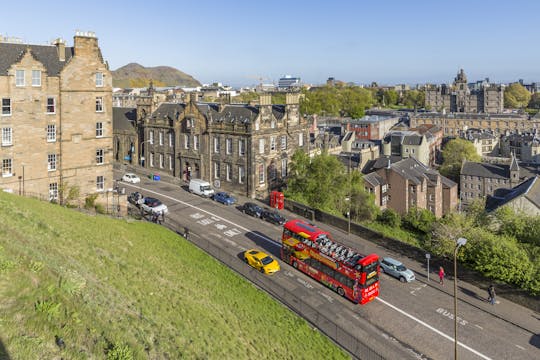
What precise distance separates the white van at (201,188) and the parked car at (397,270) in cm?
2495

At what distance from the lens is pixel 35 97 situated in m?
39.0

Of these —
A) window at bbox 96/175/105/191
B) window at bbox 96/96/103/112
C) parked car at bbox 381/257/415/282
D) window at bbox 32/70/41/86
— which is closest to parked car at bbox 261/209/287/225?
parked car at bbox 381/257/415/282

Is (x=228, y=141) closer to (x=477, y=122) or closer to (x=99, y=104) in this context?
(x=99, y=104)

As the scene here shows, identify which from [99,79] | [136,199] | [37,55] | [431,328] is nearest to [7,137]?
[37,55]

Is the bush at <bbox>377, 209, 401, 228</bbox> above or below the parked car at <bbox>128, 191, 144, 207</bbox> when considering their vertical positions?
below

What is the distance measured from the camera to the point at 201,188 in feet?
176

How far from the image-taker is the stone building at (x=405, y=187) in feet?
236

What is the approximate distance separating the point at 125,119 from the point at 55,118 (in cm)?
3083

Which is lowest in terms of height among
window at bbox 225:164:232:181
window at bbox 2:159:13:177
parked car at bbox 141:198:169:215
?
parked car at bbox 141:198:169:215

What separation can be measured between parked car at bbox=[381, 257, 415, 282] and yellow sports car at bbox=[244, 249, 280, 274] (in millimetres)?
8927

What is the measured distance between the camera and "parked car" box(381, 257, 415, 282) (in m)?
33.8

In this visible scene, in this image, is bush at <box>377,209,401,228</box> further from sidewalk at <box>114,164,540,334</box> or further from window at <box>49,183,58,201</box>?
window at <box>49,183,58,201</box>

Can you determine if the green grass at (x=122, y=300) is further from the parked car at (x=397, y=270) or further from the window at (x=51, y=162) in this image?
the parked car at (x=397, y=270)

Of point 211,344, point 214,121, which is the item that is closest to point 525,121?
point 214,121
